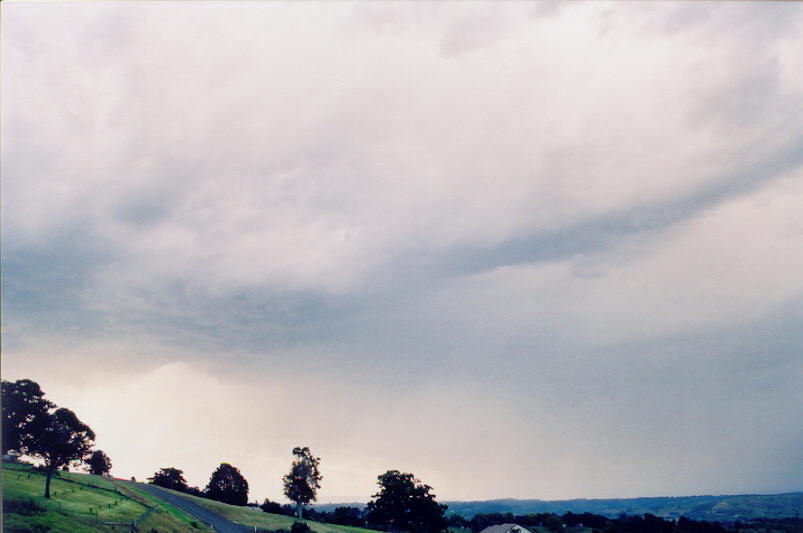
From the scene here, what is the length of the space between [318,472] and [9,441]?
30.6 metres

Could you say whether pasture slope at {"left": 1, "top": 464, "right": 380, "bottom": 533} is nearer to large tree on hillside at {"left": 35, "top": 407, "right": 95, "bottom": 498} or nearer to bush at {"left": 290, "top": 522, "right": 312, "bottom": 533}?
bush at {"left": 290, "top": 522, "right": 312, "bottom": 533}

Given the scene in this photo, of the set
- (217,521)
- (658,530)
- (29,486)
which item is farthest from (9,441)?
(658,530)

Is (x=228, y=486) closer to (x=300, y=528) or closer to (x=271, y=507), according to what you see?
(x=271, y=507)

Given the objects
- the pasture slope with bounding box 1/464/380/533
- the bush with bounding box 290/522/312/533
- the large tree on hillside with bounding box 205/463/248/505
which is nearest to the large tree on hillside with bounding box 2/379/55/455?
the pasture slope with bounding box 1/464/380/533

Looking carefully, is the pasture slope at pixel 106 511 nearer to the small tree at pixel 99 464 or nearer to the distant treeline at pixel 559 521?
the distant treeline at pixel 559 521

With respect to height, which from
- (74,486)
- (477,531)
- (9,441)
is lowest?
(477,531)

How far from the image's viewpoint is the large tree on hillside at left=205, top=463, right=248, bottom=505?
69.4 metres

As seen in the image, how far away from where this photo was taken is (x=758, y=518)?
41.7 metres

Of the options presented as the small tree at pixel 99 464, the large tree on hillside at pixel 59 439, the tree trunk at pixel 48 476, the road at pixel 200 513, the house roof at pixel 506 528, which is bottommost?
the house roof at pixel 506 528

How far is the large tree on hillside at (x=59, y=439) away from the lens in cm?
3906

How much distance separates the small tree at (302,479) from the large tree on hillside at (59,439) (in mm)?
23858

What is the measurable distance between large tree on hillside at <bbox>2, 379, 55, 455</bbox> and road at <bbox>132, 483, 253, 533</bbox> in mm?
15272

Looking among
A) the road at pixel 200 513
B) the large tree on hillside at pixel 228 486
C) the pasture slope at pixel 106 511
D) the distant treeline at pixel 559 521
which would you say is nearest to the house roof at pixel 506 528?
the distant treeline at pixel 559 521

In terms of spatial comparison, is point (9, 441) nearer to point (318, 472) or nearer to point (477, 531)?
point (318, 472)
